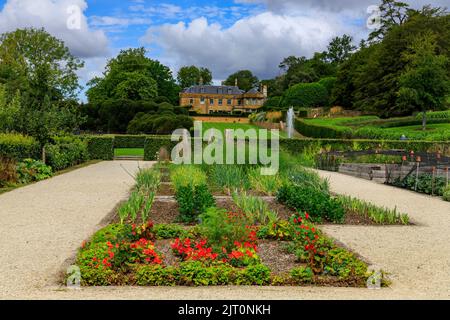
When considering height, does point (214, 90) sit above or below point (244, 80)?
below

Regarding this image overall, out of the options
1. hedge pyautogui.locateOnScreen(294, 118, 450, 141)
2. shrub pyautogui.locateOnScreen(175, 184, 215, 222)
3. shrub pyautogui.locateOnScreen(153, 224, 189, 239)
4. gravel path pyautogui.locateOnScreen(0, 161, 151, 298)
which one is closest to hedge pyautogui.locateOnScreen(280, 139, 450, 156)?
hedge pyautogui.locateOnScreen(294, 118, 450, 141)

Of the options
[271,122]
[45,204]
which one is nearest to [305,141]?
[45,204]

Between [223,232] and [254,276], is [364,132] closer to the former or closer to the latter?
[223,232]

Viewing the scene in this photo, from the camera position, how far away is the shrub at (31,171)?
1455 cm

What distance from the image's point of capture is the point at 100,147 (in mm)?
26953

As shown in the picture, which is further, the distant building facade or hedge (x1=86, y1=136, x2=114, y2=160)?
the distant building facade

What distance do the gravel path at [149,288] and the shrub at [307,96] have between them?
4867 cm

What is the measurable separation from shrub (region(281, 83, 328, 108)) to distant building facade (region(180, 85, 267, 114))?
1653 cm

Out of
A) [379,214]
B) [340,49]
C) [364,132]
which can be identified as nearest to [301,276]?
[379,214]

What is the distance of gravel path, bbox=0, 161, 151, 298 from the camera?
5.32 m

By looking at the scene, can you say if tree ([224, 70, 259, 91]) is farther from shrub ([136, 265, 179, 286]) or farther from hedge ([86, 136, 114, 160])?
shrub ([136, 265, 179, 286])

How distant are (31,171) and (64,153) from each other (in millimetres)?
4684

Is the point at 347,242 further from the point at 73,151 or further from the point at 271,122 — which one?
the point at 271,122

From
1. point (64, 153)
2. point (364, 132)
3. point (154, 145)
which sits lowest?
point (64, 153)
